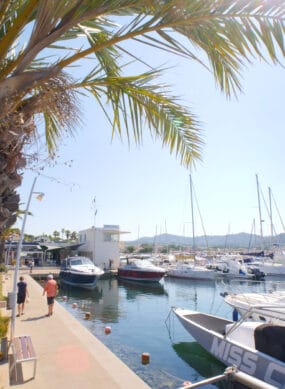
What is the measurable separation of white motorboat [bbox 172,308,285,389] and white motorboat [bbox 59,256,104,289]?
1754 cm

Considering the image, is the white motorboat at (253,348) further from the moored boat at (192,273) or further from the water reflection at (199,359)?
the moored boat at (192,273)

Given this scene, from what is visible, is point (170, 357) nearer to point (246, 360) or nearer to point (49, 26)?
point (246, 360)

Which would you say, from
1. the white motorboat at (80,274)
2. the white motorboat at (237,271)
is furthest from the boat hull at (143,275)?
the white motorboat at (237,271)

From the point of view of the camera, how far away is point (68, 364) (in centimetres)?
797

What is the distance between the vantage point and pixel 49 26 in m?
2.98

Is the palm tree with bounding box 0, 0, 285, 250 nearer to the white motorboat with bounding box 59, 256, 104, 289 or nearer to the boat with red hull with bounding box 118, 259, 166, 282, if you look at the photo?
the white motorboat with bounding box 59, 256, 104, 289

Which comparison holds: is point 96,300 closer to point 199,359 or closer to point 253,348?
point 199,359

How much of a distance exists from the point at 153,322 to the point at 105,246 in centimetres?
2327

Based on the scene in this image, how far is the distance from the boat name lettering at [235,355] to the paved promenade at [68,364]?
12.5 ft

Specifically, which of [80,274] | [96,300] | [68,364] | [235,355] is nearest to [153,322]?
[96,300]

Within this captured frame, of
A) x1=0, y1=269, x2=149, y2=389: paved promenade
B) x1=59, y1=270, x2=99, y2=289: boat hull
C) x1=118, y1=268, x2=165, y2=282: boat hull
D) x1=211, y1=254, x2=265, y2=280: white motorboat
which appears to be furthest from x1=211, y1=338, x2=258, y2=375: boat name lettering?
x1=211, y1=254, x2=265, y2=280: white motorboat

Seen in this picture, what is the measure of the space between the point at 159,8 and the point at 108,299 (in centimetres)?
2451

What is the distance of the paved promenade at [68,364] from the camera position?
6785 mm

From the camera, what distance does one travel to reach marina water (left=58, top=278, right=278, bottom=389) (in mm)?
11562
